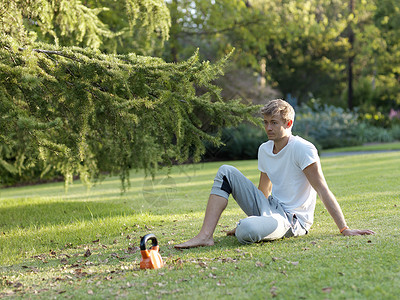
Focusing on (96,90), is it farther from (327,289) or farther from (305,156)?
(327,289)

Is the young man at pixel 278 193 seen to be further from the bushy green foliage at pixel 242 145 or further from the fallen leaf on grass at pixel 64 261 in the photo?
the bushy green foliage at pixel 242 145

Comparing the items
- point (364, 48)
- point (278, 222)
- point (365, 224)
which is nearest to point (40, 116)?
point (278, 222)

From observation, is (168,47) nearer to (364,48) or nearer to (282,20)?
(282,20)

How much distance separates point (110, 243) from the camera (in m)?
5.67

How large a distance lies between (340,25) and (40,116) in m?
29.5

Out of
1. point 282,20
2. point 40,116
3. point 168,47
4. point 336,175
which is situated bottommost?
point 336,175

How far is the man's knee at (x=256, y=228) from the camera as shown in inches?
176

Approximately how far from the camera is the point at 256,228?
14.7 ft

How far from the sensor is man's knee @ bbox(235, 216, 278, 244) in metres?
4.48

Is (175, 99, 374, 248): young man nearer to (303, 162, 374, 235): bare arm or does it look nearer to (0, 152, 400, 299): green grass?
(303, 162, 374, 235): bare arm

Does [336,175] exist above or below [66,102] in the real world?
below

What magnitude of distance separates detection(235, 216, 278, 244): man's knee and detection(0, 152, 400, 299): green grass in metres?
0.10

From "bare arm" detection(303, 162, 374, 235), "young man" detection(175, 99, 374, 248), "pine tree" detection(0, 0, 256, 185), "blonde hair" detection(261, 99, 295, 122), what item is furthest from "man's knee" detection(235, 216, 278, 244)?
"pine tree" detection(0, 0, 256, 185)

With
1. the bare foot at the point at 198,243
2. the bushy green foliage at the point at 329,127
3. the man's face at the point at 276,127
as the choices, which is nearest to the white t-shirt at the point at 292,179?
the man's face at the point at 276,127
